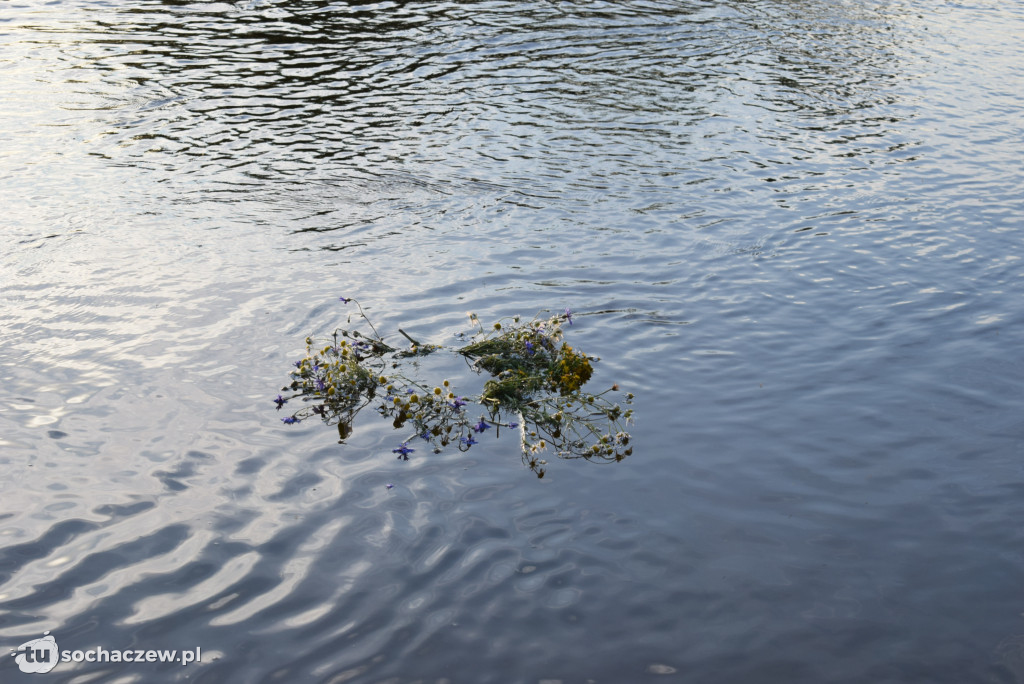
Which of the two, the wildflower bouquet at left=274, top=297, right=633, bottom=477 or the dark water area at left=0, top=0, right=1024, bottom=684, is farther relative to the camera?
the wildflower bouquet at left=274, top=297, right=633, bottom=477

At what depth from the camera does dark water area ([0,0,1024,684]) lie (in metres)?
5.94

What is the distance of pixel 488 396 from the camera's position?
8.62 meters

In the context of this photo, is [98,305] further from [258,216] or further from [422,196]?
[422,196]

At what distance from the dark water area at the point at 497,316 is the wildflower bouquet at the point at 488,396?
30cm

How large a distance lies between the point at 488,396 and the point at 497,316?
1.98 m

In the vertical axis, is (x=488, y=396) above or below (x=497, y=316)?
below

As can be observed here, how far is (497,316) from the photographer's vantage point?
1038cm

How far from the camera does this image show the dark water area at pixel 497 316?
5.94m

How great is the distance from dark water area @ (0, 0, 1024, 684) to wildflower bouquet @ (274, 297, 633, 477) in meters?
0.30

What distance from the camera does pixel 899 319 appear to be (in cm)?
1075

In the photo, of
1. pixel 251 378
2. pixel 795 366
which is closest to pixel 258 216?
pixel 251 378

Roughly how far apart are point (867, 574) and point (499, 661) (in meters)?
3.12

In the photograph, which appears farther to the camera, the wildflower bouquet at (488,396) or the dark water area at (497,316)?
the wildflower bouquet at (488,396)

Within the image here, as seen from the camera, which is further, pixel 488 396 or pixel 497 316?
pixel 497 316
